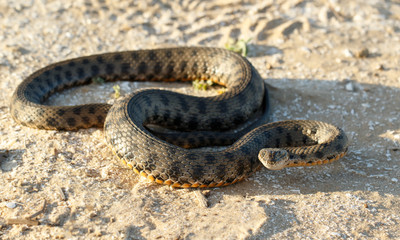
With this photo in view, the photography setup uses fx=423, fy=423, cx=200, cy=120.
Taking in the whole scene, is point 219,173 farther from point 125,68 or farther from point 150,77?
point 125,68

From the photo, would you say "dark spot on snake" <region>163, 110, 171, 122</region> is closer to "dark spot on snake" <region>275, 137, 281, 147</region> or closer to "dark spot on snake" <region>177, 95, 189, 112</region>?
"dark spot on snake" <region>177, 95, 189, 112</region>

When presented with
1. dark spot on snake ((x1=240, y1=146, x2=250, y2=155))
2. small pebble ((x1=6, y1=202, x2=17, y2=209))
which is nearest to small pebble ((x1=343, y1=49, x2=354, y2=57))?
dark spot on snake ((x1=240, y1=146, x2=250, y2=155))

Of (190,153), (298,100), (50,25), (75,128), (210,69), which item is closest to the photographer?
(190,153)

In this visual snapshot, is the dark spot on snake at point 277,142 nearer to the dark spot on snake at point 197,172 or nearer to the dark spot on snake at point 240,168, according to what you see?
the dark spot on snake at point 240,168

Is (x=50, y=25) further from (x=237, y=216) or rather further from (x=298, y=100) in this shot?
(x=237, y=216)

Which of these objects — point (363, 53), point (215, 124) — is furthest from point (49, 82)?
point (363, 53)

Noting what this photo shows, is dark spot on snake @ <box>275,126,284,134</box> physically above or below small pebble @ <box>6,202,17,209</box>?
below

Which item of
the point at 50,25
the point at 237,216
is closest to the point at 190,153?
the point at 237,216
